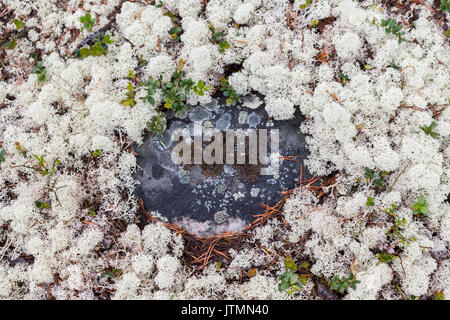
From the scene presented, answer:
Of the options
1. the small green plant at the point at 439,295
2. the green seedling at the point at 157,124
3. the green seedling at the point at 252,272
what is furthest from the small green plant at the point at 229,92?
the small green plant at the point at 439,295

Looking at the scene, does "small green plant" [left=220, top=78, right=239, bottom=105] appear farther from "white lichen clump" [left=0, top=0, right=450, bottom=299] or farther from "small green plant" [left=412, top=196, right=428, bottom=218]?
"small green plant" [left=412, top=196, right=428, bottom=218]

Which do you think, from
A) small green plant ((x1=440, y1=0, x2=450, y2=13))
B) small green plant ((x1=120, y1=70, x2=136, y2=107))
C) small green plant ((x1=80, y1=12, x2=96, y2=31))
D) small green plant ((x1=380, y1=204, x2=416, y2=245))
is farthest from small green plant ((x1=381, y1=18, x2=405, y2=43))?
small green plant ((x1=80, y1=12, x2=96, y2=31))

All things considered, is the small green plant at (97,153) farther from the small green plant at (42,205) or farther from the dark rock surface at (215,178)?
the small green plant at (42,205)

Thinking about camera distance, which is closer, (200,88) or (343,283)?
(343,283)

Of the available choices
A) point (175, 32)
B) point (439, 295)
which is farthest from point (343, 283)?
point (175, 32)

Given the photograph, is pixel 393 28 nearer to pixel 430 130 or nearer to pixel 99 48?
pixel 430 130
